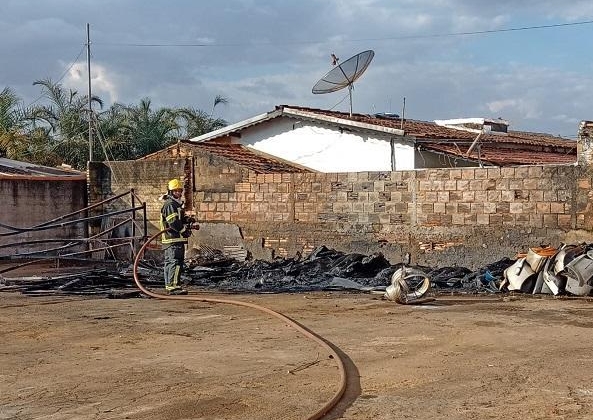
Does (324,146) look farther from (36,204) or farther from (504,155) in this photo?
(36,204)

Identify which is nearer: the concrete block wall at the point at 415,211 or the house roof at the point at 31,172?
the concrete block wall at the point at 415,211

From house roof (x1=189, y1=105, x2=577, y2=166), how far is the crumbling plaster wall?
3.54m

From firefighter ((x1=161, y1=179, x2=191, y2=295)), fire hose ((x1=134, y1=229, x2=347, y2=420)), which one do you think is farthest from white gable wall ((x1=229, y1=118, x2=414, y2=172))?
fire hose ((x1=134, y1=229, x2=347, y2=420))

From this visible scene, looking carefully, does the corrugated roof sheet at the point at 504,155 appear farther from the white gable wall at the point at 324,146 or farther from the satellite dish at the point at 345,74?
the satellite dish at the point at 345,74

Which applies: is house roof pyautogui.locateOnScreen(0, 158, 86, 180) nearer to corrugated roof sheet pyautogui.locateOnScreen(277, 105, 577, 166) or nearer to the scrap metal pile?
corrugated roof sheet pyautogui.locateOnScreen(277, 105, 577, 166)

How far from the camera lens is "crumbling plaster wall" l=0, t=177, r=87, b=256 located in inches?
755

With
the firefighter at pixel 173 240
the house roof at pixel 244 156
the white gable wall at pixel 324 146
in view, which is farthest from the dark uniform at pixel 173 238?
the white gable wall at pixel 324 146

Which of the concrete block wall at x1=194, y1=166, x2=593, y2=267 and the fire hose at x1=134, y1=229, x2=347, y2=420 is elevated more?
the concrete block wall at x1=194, y1=166, x2=593, y2=267

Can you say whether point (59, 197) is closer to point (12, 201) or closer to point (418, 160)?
point (12, 201)

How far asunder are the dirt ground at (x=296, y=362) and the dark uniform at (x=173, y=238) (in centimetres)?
143

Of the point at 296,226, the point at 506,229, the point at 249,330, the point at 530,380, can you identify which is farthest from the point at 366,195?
the point at 530,380

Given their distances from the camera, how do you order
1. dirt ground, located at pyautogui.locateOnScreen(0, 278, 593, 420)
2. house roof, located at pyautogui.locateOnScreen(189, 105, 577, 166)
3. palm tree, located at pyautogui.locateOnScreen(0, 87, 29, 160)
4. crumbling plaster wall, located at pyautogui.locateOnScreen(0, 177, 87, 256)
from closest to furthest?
dirt ground, located at pyautogui.locateOnScreen(0, 278, 593, 420) → house roof, located at pyautogui.locateOnScreen(189, 105, 577, 166) → crumbling plaster wall, located at pyautogui.locateOnScreen(0, 177, 87, 256) → palm tree, located at pyautogui.locateOnScreen(0, 87, 29, 160)

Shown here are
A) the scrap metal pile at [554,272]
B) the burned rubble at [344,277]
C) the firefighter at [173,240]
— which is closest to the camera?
the scrap metal pile at [554,272]

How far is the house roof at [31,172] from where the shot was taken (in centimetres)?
1947
